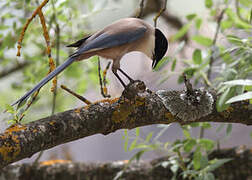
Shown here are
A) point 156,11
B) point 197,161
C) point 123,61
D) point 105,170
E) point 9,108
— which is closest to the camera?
point 9,108

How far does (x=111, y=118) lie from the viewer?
93cm

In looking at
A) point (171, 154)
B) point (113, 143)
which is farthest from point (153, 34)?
point (113, 143)

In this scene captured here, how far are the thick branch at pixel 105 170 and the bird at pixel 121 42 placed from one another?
22.7 inches

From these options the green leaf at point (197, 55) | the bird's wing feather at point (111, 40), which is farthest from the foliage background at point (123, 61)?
the bird's wing feather at point (111, 40)

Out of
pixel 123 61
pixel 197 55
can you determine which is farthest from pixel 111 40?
pixel 123 61

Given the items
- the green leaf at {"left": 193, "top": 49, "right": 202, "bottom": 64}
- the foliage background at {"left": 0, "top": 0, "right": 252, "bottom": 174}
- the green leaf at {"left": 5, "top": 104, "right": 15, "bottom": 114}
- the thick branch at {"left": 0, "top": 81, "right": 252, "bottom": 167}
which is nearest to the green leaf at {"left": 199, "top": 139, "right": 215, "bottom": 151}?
the foliage background at {"left": 0, "top": 0, "right": 252, "bottom": 174}

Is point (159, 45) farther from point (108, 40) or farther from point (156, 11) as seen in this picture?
point (156, 11)

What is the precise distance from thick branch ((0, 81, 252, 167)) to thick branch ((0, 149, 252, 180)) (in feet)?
1.29

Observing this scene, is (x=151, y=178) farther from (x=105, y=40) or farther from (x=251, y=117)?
(x=105, y=40)

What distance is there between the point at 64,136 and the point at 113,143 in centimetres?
225

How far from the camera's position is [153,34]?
102cm

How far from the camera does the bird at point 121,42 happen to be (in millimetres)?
932

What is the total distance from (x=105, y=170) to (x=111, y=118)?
0.62 m

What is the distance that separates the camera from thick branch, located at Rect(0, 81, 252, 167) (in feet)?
2.66
